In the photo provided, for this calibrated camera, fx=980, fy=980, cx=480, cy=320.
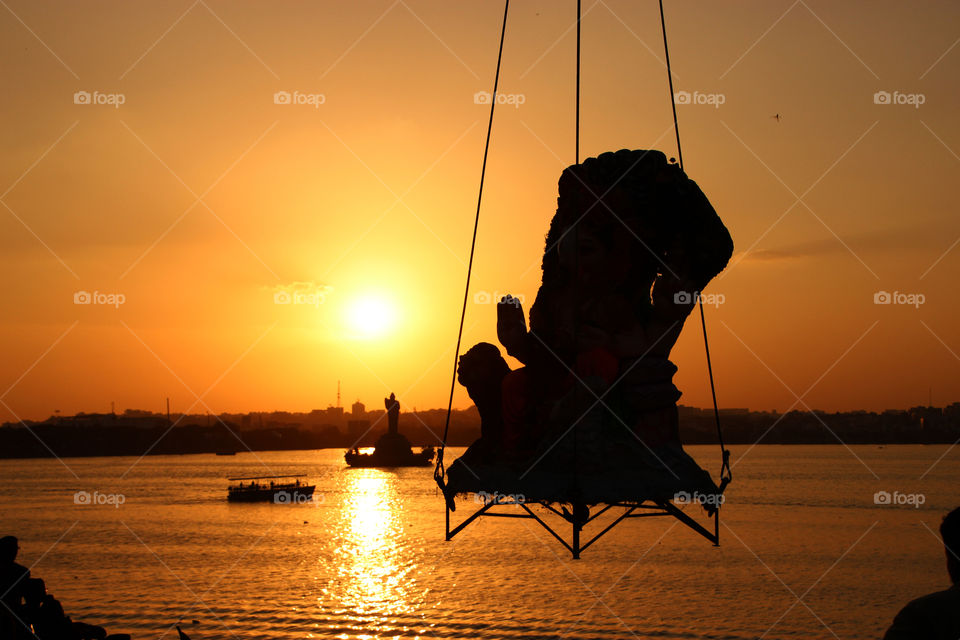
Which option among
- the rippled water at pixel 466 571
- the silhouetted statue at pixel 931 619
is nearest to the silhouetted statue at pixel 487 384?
the silhouetted statue at pixel 931 619

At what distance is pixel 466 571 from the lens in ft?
160

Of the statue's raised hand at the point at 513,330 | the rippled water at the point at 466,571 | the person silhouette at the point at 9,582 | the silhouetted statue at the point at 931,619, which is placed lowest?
the rippled water at the point at 466,571

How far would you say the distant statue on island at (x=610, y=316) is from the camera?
8805mm

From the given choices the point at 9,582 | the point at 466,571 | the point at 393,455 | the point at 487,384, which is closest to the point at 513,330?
the point at 487,384

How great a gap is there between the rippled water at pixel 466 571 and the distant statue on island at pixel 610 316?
26355 mm

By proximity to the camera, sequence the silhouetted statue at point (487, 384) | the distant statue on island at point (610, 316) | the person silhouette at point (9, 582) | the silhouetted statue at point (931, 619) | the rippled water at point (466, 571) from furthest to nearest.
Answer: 1. the rippled water at point (466, 571)
2. the silhouetted statue at point (487, 384)
3. the distant statue on island at point (610, 316)
4. the person silhouette at point (9, 582)
5. the silhouetted statue at point (931, 619)

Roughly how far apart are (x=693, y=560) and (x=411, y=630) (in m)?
20.7

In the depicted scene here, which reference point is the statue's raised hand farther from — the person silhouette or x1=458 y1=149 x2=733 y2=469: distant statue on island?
the person silhouette

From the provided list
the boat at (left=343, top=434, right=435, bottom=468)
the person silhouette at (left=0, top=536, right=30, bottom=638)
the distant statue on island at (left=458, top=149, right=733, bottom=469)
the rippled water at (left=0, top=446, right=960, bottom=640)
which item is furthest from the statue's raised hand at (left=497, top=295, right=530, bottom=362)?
the boat at (left=343, top=434, right=435, bottom=468)

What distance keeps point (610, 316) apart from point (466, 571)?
41.7m

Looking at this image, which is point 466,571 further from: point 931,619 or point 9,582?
point 931,619

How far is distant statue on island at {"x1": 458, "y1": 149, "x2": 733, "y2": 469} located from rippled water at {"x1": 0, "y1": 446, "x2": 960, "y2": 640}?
2635cm

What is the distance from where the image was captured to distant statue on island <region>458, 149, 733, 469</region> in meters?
8.80

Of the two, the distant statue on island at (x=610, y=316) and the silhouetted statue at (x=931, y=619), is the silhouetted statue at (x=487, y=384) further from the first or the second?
the silhouetted statue at (x=931, y=619)
